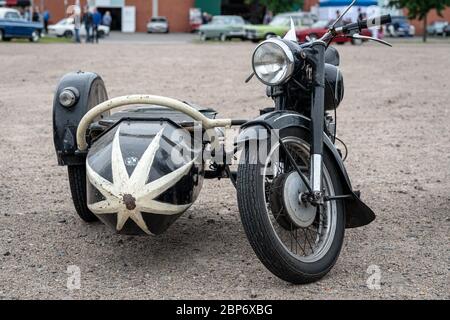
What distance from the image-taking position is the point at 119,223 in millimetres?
3869

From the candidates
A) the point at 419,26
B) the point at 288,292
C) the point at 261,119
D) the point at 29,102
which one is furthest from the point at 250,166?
the point at 419,26

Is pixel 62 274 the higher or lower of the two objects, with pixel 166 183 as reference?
lower

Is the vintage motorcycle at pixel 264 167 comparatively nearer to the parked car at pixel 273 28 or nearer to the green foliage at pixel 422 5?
the parked car at pixel 273 28

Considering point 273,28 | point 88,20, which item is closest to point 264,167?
point 88,20

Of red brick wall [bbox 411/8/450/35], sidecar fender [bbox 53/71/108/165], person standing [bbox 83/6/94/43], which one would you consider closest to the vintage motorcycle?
sidecar fender [bbox 53/71/108/165]

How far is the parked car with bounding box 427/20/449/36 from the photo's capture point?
165 ft

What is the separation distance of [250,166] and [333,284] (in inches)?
33.0

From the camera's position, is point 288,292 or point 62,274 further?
point 62,274

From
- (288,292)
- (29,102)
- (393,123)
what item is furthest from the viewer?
(29,102)

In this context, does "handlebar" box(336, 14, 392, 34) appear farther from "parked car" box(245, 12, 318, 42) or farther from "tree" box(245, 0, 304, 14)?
"tree" box(245, 0, 304, 14)

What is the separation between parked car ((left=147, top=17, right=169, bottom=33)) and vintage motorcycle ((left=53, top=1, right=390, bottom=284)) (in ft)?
159

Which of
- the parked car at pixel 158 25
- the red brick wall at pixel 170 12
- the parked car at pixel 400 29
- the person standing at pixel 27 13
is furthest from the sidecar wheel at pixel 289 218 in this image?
the red brick wall at pixel 170 12

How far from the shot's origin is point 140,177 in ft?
12.5
